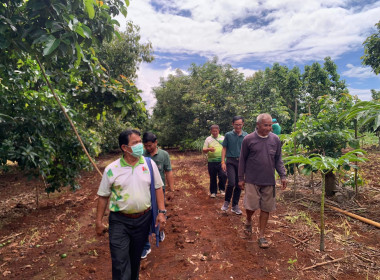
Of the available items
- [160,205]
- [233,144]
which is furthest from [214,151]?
[160,205]

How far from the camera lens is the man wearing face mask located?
2.37m

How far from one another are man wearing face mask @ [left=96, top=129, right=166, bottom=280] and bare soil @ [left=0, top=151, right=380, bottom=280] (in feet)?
2.82

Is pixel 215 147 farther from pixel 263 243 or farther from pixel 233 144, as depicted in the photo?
pixel 263 243

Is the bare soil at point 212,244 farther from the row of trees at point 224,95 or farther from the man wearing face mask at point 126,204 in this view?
the row of trees at point 224,95

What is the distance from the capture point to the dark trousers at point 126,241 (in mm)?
2336

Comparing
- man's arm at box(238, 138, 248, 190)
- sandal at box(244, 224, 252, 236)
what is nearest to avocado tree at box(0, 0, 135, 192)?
man's arm at box(238, 138, 248, 190)

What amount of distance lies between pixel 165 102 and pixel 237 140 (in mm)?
14098

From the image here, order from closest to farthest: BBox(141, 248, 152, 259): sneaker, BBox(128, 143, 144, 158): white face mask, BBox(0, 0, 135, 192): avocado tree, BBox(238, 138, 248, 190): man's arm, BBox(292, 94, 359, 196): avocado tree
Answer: BBox(128, 143, 144, 158): white face mask
BBox(0, 0, 135, 192): avocado tree
BBox(141, 248, 152, 259): sneaker
BBox(238, 138, 248, 190): man's arm
BBox(292, 94, 359, 196): avocado tree

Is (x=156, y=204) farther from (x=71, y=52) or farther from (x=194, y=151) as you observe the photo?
(x=194, y=151)

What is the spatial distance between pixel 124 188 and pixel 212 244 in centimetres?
204

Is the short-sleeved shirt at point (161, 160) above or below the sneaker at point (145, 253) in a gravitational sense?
above

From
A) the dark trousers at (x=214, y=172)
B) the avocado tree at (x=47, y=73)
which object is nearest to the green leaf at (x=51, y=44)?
the avocado tree at (x=47, y=73)

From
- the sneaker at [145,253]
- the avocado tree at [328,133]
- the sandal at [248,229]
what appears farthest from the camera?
the avocado tree at [328,133]

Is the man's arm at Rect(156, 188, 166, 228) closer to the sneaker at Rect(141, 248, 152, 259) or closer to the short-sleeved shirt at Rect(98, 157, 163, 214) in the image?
the short-sleeved shirt at Rect(98, 157, 163, 214)
